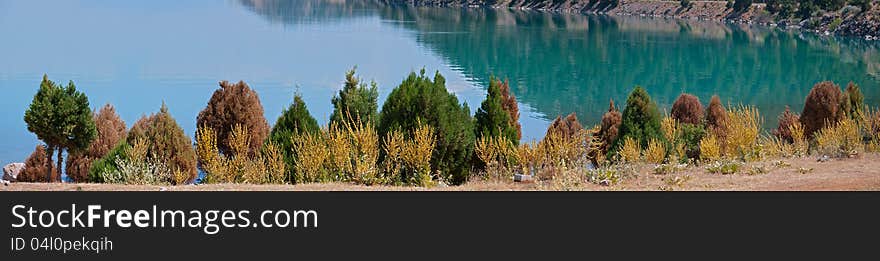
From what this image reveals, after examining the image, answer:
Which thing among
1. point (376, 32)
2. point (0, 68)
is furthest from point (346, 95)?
point (376, 32)

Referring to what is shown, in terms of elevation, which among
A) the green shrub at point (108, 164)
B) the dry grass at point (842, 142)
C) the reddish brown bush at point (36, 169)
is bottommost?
the reddish brown bush at point (36, 169)

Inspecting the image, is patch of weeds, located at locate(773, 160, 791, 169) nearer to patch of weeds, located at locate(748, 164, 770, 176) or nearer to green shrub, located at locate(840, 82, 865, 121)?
patch of weeds, located at locate(748, 164, 770, 176)

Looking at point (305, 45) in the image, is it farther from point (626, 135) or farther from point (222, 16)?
point (626, 135)

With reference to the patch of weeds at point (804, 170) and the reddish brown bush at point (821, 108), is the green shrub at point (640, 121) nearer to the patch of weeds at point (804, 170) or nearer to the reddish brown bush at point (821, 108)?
the reddish brown bush at point (821, 108)

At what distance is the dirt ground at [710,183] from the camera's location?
13.2 m

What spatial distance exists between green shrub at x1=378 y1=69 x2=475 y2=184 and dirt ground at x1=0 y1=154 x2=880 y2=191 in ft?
7.25

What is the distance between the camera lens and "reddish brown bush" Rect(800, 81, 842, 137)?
92.6ft

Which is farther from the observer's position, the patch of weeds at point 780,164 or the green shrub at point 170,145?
the green shrub at point 170,145

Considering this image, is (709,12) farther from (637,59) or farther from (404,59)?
(404,59)

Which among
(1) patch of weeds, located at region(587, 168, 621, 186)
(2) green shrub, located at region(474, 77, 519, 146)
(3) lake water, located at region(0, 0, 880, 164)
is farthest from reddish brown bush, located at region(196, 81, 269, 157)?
(1) patch of weeds, located at region(587, 168, 621, 186)

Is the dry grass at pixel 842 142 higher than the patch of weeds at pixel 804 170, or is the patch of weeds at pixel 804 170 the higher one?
the dry grass at pixel 842 142

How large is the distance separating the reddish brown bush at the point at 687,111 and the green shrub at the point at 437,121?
1409 cm

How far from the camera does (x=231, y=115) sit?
2595 centimetres

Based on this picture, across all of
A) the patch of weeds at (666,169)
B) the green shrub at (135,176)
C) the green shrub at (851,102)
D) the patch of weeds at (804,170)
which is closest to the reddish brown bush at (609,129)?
the green shrub at (851,102)
